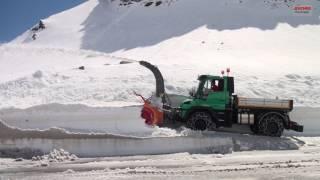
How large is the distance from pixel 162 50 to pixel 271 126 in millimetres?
20863

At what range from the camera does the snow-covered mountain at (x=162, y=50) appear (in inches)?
1000

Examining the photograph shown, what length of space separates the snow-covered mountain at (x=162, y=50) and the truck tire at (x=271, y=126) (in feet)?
24.7

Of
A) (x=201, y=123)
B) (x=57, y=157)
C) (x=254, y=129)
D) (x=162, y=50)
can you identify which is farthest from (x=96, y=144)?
(x=162, y=50)

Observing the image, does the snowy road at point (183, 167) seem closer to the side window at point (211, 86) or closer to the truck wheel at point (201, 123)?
the truck wheel at point (201, 123)

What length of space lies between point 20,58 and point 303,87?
22.4 m

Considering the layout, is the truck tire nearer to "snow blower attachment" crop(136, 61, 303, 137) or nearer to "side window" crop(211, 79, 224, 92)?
"snow blower attachment" crop(136, 61, 303, 137)

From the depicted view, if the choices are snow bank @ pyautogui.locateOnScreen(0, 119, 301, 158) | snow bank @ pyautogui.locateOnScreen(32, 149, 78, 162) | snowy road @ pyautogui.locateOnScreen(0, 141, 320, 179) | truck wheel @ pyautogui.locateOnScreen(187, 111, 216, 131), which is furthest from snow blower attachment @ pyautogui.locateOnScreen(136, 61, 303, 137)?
snow bank @ pyautogui.locateOnScreen(32, 149, 78, 162)

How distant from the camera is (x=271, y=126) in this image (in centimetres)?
1667

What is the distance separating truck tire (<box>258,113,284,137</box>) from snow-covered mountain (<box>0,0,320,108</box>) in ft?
24.7

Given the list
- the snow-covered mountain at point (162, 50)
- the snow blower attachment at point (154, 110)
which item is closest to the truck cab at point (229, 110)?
the snow blower attachment at point (154, 110)

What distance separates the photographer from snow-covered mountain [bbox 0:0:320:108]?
2541 cm

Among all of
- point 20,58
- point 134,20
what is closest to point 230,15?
point 134,20

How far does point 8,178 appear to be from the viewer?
11875 millimetres

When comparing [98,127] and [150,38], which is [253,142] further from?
[150,38]
